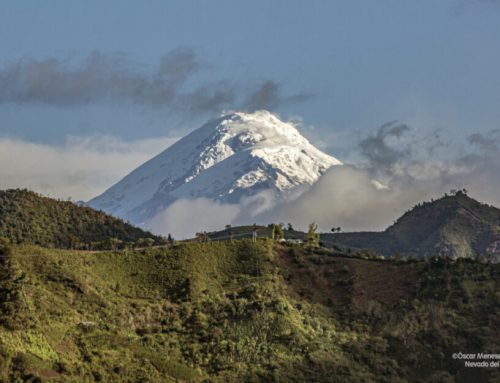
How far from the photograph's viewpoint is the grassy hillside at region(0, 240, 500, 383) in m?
93.2

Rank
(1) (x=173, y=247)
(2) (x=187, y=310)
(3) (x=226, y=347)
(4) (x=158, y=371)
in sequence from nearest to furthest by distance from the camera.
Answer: (4) (x=158, y=371)
(3) (x=226, y=347)
(2) (x=187, y=310)
(1) (x=173, y=247)

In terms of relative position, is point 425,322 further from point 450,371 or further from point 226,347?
point 226,347

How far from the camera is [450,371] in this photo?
346ft

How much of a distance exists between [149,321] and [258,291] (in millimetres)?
15803

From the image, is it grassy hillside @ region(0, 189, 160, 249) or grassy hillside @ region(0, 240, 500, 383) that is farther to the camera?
grassy hillside @ region(0, 189, 160, 249)

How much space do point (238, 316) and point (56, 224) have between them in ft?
203

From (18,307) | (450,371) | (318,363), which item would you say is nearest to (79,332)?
(18,307)

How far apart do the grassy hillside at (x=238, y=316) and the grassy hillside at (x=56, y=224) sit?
95.2ft

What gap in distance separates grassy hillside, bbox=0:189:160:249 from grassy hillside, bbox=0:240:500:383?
1142 inches

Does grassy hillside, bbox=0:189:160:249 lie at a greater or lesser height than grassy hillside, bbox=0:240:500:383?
greater

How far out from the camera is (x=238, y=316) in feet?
358

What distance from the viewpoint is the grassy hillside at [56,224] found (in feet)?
504

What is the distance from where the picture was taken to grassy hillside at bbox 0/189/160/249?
504 feet

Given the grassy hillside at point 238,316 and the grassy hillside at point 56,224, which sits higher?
the grassy hillside at point 56,224
